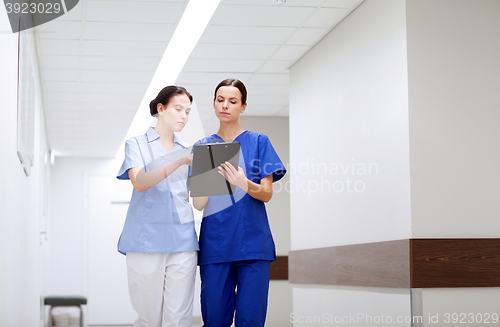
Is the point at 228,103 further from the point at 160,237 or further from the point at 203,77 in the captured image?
the point at 203,77

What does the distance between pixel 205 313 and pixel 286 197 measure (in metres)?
5.32

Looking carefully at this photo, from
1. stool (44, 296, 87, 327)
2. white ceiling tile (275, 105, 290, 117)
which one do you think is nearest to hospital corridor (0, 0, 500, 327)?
white ceiling tile (275, 105, 290, 117)

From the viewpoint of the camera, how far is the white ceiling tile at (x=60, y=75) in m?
5.55

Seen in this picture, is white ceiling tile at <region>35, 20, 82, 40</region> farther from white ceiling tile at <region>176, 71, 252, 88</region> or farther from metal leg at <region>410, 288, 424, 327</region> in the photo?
metal leg at <region>410, 288, 424, 327</region>

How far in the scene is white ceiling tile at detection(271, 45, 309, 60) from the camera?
5027 mm

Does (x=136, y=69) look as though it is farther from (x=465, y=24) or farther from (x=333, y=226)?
(x=465, y=24)

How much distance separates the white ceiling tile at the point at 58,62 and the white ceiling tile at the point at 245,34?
1289mm

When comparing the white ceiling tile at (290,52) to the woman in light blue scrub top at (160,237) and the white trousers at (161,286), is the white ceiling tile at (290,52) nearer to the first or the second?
the woman in light blue scrub top at (160,237)

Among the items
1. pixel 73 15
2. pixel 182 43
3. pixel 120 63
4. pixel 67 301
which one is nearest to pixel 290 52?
pixel 182 43

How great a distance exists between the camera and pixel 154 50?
5.00m

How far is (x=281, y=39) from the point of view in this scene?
4.82 metres

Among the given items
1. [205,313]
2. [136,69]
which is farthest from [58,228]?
[205,313]

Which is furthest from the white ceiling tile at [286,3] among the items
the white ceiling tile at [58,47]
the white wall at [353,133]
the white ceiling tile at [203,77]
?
the white ceiling tile at [203,77]

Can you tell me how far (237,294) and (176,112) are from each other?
2.42 ft
